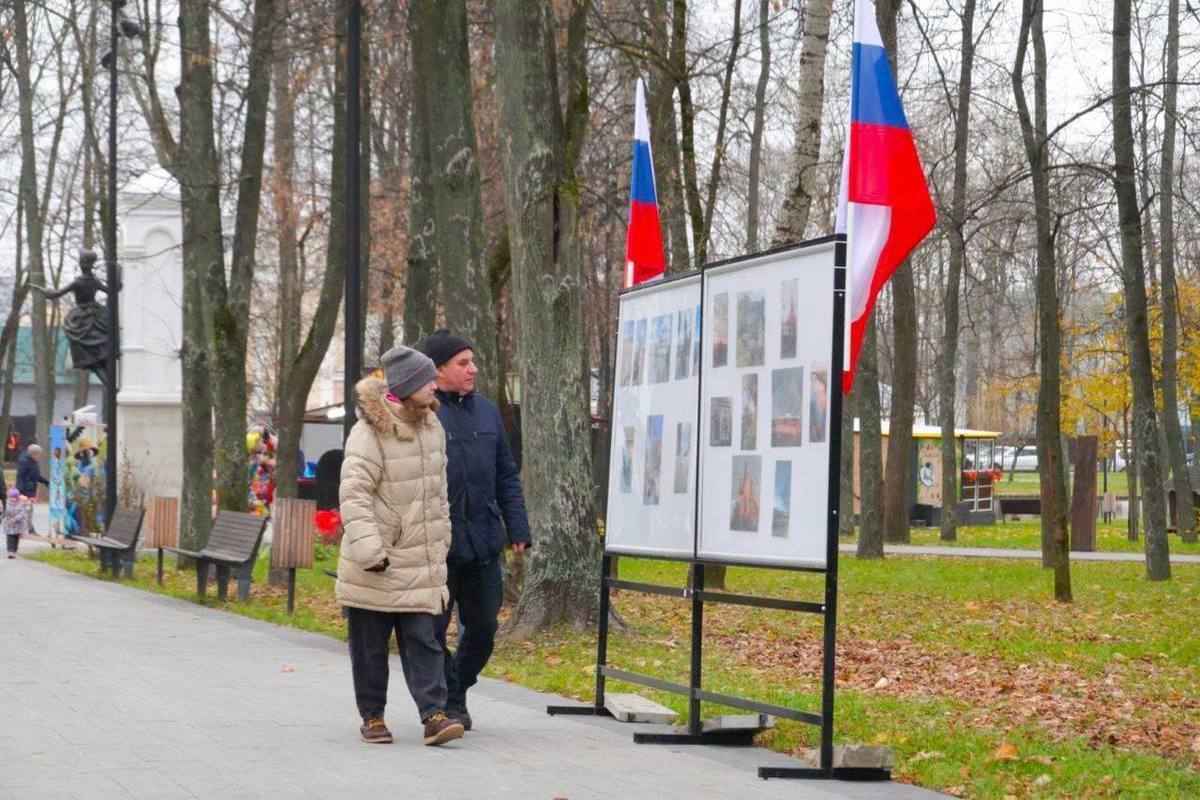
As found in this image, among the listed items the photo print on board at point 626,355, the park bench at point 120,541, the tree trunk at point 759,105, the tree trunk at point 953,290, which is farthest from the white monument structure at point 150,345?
the photo print on board at point 626,355

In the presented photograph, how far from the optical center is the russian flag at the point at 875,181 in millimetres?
9445

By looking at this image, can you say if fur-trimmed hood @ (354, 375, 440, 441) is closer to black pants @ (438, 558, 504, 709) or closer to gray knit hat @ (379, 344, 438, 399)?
gray knit hat @ (379, 344, 438, 399)

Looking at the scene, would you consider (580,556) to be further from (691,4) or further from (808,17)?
(691,4)

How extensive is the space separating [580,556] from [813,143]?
185 inches

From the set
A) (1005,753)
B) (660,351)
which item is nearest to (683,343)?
(660,351)

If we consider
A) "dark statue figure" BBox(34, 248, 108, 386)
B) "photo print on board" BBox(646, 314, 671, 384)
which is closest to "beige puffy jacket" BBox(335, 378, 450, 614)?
"photo print on board" BBox(646, 314, 671, 384)

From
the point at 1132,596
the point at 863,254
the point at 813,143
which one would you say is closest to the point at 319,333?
the point at 813,143

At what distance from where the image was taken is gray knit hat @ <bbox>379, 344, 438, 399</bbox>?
8275 mm

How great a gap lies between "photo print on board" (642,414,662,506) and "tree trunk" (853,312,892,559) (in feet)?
48.6

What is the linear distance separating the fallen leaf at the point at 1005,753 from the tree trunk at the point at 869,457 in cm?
1582

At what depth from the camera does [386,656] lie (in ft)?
27.6

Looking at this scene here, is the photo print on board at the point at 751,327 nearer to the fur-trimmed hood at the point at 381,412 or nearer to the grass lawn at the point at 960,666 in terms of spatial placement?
the fur-trimmed hood at the point at 381,412

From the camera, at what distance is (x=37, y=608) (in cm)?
1666

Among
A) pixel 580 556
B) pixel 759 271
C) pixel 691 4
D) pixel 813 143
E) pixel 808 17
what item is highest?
pixel 691 4
